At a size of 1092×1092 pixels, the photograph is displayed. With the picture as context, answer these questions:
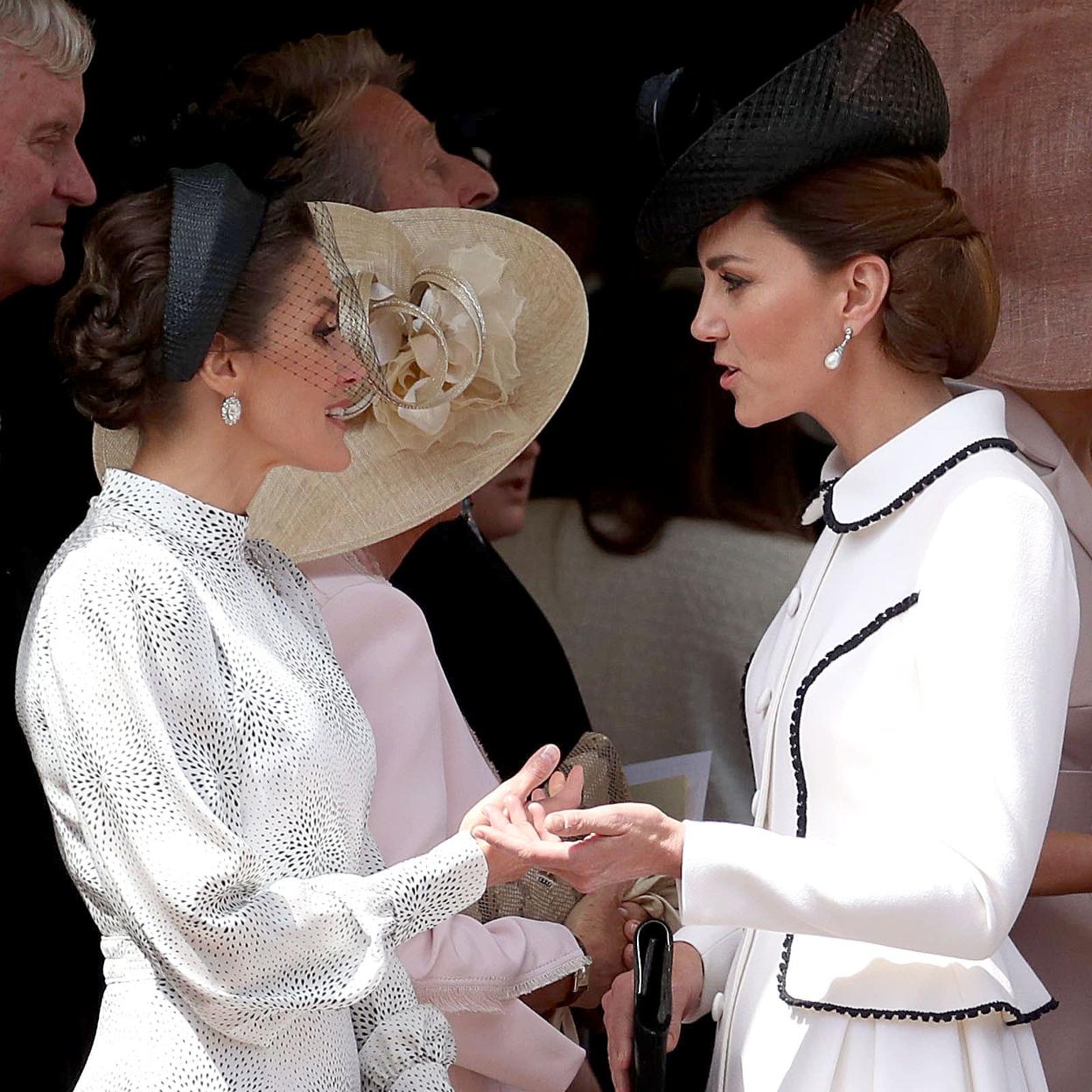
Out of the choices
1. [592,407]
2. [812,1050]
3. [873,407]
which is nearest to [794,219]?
[873,407]

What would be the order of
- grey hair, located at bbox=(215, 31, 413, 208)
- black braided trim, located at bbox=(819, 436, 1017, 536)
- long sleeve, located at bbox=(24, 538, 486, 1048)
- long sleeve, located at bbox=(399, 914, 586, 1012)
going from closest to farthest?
1. long sleeve, located at bbox=(24, 538, 486, 1048)
2. black braided trim, located at bbox=(819, 436, 1017, 536)
3. long sleeve, located at bbox=(399, 914, 586, 1012)
4. grey hair, located at bbox=(215, 31, 413, 208)

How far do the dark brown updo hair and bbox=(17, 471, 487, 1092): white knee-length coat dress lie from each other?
94 millimetres

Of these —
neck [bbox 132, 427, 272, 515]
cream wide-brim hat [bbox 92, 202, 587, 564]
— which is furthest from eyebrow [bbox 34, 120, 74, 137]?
neck [bbox 132, 427, 272, 515]

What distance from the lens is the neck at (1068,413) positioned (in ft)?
9.51

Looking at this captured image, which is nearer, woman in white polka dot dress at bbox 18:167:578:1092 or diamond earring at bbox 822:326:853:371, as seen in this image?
woman in white polka dot dress at bbox 18:167:578:1092

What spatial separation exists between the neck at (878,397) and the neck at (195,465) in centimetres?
76

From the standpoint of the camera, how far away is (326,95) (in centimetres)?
330

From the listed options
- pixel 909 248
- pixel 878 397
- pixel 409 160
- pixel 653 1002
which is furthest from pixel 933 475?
pixel 409 160

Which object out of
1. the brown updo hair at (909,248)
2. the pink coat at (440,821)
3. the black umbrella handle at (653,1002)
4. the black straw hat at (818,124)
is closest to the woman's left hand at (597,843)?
the black umbrella handle at (653,1002)

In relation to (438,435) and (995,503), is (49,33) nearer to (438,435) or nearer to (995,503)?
(438,435)

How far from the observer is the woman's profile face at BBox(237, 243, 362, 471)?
85.7 inches

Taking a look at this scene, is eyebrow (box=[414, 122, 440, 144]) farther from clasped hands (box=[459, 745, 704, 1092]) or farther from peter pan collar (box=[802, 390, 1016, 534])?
clasped hands (box=[459, 745, 704, 1092])

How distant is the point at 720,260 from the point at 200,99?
117cm

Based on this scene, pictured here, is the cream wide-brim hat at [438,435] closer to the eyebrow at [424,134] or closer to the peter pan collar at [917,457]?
the eyebrow at [424,134]
